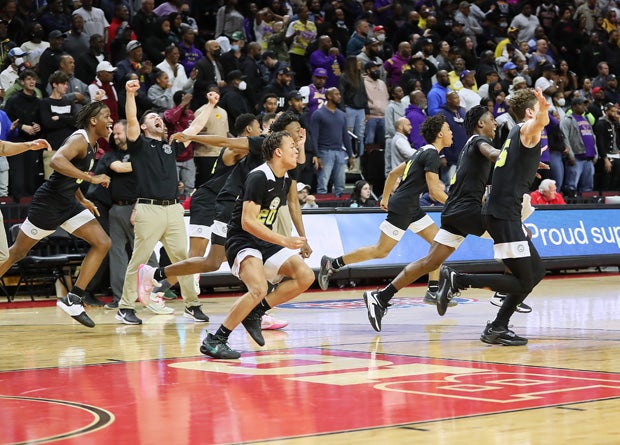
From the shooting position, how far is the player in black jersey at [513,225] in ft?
29.5

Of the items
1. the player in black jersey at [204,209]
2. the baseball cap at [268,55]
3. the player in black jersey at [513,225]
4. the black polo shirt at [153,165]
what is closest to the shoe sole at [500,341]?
the player in black jersey at [513,225]

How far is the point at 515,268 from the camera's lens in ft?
29.5

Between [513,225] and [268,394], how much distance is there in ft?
10.9

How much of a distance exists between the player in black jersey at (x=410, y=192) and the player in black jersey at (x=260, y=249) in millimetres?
2913

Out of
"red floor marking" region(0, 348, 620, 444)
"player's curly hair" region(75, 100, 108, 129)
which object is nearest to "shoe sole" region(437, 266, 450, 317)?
"red floor marking" region(0, 348, 620, 444)

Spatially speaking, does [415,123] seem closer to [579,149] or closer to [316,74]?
[316,74]

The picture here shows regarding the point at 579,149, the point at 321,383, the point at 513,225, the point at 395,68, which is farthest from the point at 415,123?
the point at 321,383

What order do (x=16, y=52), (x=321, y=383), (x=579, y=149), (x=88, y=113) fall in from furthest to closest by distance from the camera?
(x=579, y=149)
(x=16, y=52)
(x=88, y=113)
(x=321, y=383)

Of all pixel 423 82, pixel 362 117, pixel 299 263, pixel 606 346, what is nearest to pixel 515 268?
pixel 606 346

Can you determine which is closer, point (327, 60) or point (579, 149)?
point (327, 60)

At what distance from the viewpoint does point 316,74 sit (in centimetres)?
1959

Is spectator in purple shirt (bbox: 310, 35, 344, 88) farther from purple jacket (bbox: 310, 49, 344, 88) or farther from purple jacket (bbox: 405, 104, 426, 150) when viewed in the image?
purple jacket (bbox: 405, 104, 426, 150)

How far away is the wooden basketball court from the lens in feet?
18.0

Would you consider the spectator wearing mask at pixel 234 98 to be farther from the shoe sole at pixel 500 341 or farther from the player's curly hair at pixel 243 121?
the shoe sole at pixel 500 341
